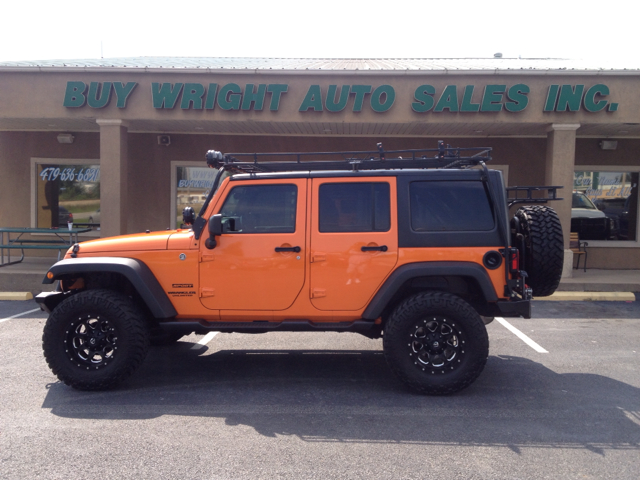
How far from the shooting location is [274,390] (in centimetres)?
530

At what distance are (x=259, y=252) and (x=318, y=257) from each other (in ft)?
1.83

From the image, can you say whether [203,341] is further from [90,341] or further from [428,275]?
[428,275]

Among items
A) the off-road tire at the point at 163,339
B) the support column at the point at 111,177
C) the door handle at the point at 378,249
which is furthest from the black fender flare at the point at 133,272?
the support column at the point at 111,177

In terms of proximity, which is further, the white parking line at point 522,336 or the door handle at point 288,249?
the white parking line at point 522,336

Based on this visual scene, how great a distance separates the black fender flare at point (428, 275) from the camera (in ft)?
16.6

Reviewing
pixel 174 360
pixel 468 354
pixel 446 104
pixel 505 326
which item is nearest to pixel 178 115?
pixel 446 104

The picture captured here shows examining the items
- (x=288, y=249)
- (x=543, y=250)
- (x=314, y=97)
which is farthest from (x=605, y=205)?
(x=288, y=249)

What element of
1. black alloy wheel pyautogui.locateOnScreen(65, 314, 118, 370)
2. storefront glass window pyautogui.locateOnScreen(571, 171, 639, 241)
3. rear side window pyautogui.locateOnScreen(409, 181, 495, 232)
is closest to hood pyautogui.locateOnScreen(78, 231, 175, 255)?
black alloy wheel pyautogui.locateOnScreen(65, 314, 118, 370)

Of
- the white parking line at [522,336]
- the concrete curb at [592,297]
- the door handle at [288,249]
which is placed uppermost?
the door handle at [288,249]

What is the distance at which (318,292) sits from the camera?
5262 millimetres

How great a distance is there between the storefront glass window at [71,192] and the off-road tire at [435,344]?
10.8 meters

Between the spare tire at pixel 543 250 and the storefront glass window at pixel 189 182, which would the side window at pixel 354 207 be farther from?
the storefront glass window at pixel 189 182

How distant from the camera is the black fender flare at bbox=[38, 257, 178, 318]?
5188 millimetres

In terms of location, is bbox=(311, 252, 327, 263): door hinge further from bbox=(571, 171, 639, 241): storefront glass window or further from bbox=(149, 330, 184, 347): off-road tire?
bbox=(571, 171, 639, 241): storefront glass window
